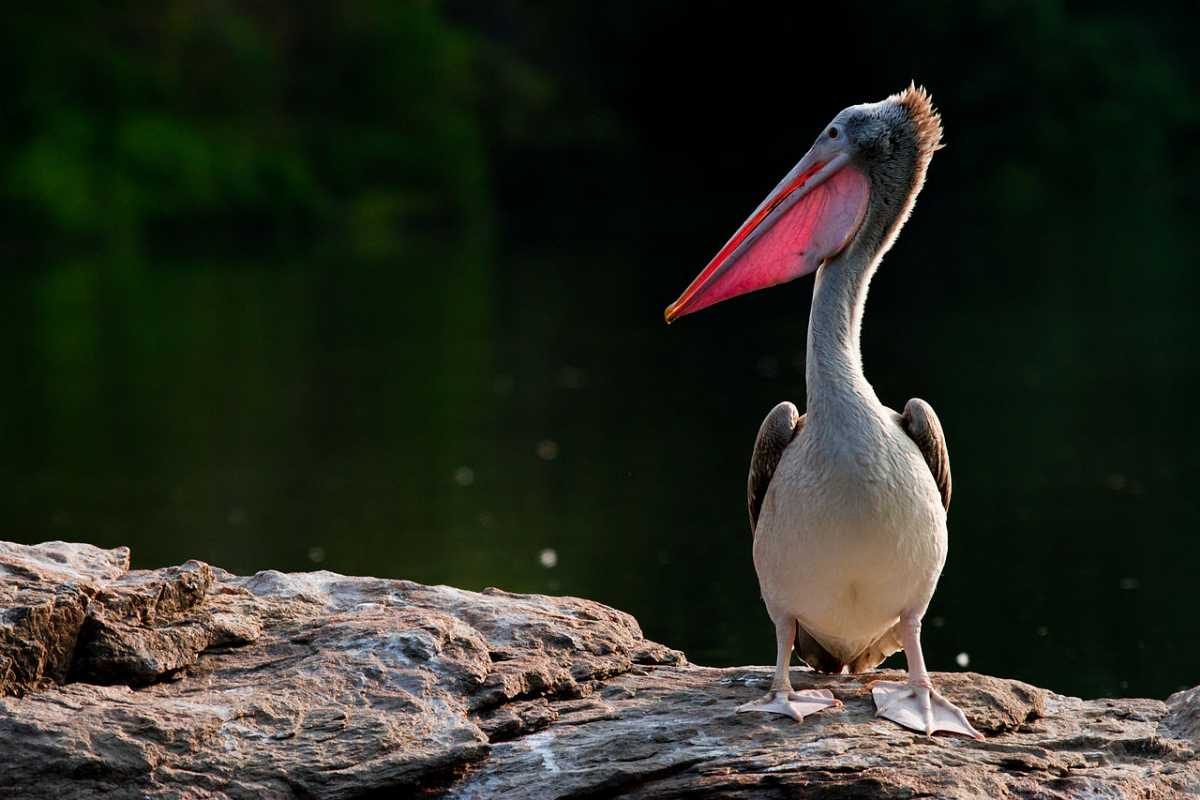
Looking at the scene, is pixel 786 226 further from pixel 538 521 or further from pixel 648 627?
pixel 538 521

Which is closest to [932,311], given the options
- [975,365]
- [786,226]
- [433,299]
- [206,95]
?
[975,365]

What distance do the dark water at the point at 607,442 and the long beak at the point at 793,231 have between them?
3.58 m

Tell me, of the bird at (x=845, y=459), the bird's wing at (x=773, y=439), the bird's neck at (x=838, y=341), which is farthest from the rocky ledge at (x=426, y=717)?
the bird's neck at (x=838, y=341)

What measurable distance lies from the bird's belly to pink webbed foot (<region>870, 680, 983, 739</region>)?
0.83 feet

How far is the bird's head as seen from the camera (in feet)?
17.5

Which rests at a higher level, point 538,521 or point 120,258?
point 120,258

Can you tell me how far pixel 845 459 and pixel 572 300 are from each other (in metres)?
21.4

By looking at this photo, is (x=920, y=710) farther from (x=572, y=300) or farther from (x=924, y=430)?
(x=572, y=300)

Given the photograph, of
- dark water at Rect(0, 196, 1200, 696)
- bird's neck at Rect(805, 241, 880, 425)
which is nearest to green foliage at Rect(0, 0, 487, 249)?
dark water at Rect(0, 196, 1200, 696)

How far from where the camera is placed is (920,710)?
4.82 metres

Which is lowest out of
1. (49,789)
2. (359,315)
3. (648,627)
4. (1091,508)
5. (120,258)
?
(49,789)

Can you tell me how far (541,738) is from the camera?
15.6 ft

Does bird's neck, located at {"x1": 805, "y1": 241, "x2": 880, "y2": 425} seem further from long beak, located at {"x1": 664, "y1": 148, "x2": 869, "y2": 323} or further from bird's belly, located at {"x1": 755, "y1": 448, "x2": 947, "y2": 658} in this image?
bird's belly, located at {"x1": 755, "y1": 448, "x2": 947, "y2": 658}

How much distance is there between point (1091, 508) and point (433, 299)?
1598 centimetres
